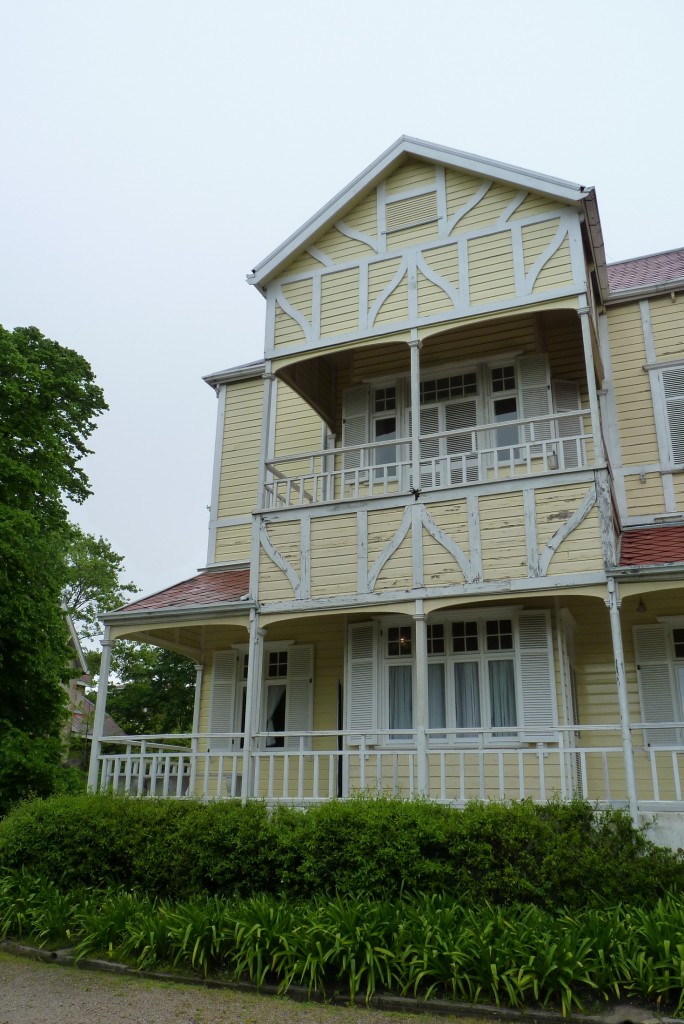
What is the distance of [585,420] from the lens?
13.8 metres

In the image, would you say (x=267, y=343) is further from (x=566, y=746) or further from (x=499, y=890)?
(x=499, y=890)

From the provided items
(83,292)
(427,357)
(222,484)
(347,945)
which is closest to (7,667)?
(222,484)

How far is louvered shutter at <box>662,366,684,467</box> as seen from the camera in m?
13.4

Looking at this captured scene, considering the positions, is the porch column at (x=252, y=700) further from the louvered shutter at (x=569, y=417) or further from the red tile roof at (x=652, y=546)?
the louvered shutter at (x=569, y=417)

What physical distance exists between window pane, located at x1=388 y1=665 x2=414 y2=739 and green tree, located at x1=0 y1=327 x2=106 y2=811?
9.14 m

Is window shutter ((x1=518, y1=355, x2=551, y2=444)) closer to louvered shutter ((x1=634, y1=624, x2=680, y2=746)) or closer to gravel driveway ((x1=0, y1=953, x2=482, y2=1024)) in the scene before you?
louvered shutter ((x1=634, y1=624, x2=680, y2=746))

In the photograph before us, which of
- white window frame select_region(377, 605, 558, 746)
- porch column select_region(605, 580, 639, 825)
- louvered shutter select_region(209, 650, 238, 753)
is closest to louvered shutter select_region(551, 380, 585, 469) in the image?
white window frame select_region(377, 605, 558, 746)

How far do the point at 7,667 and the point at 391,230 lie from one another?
12629mm

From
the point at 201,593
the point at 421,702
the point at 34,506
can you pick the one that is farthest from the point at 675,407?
the point at 34,506

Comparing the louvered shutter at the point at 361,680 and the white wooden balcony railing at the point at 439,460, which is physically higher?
the white wooden balcony railing at the point at 439,460

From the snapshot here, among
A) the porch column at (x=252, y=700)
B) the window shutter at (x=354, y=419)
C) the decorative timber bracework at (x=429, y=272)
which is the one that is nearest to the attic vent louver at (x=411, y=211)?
the decorative timber bracework at (x=429, y=272)

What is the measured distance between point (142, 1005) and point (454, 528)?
6.83 m

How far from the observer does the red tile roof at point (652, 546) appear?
34.9 ft

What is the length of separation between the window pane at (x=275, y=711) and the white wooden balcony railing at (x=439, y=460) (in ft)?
11.2
